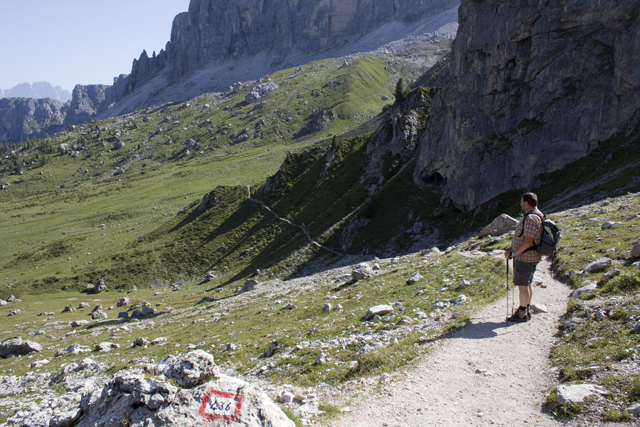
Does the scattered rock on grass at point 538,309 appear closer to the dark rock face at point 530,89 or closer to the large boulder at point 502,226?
the large boulder at point 502,226

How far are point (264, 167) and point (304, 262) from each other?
103 meters

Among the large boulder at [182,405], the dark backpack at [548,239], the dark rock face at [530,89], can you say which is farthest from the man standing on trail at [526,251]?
the dark rock face at [530,89]

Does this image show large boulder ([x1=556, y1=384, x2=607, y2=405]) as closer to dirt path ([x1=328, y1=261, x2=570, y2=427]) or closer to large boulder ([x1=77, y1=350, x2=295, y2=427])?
dirt path ([x1=328, y1=261, x2=570, y2=427])

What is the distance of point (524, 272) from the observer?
14.0 meters

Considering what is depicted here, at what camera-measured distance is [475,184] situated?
53.6 metres

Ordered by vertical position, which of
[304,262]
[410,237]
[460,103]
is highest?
[460,103]

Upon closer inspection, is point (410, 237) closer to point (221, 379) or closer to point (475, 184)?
point (475, 184)

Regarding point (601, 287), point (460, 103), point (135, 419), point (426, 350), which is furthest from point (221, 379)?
point (460, 103)

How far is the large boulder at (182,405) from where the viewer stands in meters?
9.21

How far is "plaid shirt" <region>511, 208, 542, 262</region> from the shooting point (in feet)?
44.5

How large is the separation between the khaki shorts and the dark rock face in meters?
40.1

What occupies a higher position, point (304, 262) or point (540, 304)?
point (540, 304)

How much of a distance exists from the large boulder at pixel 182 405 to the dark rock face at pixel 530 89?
49.4 m

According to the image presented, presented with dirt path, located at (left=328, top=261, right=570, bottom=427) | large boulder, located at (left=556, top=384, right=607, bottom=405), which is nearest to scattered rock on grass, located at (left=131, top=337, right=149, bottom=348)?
dirt path, located at (left=328, top=261, right=570, bottom=427)
